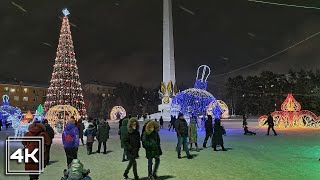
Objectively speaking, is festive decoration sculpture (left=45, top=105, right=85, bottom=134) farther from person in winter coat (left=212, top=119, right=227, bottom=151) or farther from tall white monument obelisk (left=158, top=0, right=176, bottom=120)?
tall white monument obelisk (left=158, top=0, right=176, bottom=120)

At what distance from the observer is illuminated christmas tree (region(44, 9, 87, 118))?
34.6 m

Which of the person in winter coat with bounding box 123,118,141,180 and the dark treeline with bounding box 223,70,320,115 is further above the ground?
the dark treeline with bounding box 223,70,320,115

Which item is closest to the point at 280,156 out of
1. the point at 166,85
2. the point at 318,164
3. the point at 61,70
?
the point at 318,164

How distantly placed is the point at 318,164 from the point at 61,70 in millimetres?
28742

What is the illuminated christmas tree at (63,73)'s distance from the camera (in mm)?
34625

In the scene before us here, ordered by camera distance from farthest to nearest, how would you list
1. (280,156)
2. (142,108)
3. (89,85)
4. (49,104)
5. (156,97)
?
(89,85), (156,97), (142,108), (49,104), (280,156)

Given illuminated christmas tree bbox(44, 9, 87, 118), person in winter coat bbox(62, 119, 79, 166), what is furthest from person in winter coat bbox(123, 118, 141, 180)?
illuminated christmas tree bbox(44, 9, 87, 118)

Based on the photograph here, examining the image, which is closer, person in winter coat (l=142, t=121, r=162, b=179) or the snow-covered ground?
person in winter coat (l=142, t=121, r=162, b=179)

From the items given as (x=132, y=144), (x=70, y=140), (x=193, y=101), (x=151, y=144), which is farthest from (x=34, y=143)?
(x=193, y=101)

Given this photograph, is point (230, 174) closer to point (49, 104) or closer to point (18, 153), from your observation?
point (18, 153)

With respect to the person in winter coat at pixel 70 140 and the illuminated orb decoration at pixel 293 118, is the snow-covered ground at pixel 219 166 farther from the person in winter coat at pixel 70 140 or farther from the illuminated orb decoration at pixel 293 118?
the illuminated orb decoration at pixel 293 118

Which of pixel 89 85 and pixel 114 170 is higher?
pixel 89 85

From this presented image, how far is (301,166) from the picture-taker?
10141mm

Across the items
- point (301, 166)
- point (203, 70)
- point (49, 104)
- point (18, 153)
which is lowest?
point (301, 166)
